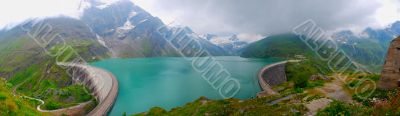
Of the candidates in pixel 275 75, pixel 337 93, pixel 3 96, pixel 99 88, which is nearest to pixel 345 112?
pixel 3 96

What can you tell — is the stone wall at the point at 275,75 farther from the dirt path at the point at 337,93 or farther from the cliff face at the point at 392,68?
the cliff face at the point at 392,68

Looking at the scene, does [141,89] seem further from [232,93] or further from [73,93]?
[232,93]

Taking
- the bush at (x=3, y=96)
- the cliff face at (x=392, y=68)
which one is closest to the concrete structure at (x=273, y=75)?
the cliff face at (x=392, y=68)

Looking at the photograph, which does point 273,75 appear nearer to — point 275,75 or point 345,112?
point 275,75

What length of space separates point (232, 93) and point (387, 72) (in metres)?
88.1

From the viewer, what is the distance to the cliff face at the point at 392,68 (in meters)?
31.1

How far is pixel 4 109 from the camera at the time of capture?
1149 cm

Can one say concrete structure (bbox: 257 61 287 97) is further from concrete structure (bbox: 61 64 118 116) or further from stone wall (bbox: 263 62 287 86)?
concrete structure (bbox: 61 64 118 116)

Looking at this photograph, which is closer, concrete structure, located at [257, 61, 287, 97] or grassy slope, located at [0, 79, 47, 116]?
grassy slope, located at [0, 79, 47, 116]

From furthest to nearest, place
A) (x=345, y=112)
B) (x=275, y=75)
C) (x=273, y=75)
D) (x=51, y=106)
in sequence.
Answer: (x=275, y=75)
(x=273, y=75)
(x=51, y=106)
(x=345, y=112)

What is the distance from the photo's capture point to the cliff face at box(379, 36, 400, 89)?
3108 centimetres

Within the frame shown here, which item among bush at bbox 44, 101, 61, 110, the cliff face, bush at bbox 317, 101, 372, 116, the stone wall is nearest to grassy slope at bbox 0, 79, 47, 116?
bush at bbox 317, 101, 372, 116

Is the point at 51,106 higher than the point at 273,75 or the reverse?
the reverse

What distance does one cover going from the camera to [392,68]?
105 ft
